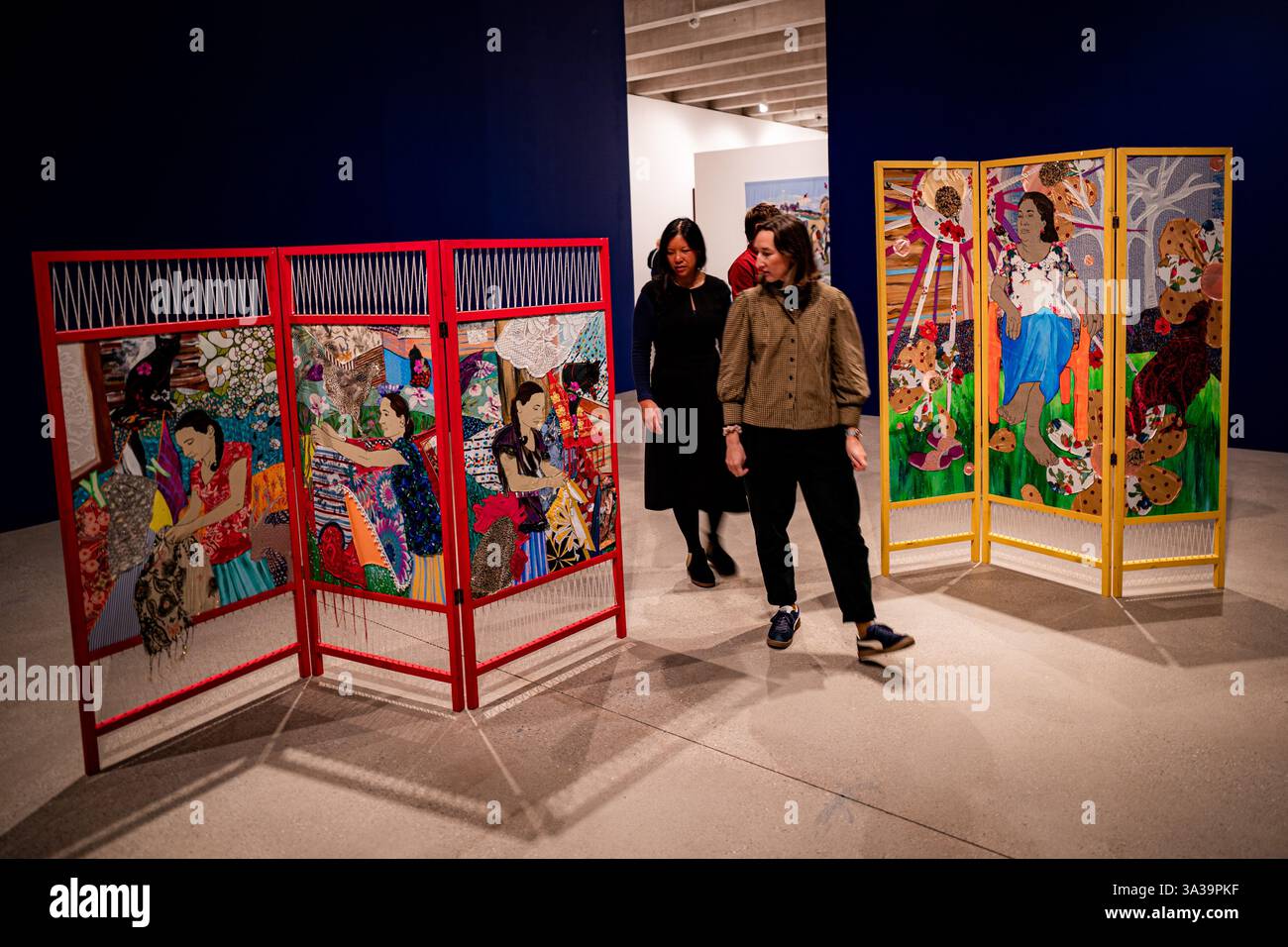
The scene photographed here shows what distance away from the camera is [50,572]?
489cm

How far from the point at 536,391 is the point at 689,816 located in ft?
4.73

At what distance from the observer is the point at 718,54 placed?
12266 millimetres

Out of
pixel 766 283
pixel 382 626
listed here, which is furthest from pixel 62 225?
pixel 766 283

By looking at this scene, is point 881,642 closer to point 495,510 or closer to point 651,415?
point 651,415

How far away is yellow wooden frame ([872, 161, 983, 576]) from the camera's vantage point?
13.8 feet

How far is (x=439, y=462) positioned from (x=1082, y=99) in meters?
6.02

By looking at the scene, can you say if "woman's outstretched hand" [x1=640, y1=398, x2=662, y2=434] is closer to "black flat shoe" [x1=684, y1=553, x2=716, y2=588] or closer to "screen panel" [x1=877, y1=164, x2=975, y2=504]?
"black flat shoe" [x1=684, y1=553, x2=716, y2=588]

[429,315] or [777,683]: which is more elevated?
[429,315]

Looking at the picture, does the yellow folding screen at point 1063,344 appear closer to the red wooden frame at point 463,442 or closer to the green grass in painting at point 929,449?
the green grass in painting at point 929,449

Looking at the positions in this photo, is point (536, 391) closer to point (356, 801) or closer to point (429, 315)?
point (429, 315)

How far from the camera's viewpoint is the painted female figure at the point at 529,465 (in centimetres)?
327

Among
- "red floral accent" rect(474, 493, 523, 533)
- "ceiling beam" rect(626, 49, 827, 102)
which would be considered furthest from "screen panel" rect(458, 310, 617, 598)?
"ceiling beam" rect(626, 49, 827, 102)

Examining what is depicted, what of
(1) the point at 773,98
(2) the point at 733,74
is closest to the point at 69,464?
(2) the point at 733,74
